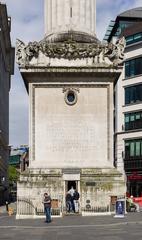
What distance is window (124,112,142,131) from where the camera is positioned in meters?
85.2

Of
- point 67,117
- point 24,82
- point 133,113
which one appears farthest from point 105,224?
point 133,113

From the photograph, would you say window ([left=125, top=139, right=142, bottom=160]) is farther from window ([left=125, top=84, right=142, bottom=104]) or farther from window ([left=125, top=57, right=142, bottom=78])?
→ window ([left=125, top=57, right=142, bottom=78])

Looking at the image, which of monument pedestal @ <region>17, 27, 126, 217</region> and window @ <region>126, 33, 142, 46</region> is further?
window @ <region>126, 33, 142, 46</region>

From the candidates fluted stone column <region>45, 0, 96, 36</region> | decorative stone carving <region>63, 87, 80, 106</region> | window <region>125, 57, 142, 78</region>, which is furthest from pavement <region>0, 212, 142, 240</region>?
window <region>125, 57, 142, 78</region>

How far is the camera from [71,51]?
36.1m

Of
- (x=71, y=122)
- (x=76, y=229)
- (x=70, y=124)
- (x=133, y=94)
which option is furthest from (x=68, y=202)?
(x=133, y=94)

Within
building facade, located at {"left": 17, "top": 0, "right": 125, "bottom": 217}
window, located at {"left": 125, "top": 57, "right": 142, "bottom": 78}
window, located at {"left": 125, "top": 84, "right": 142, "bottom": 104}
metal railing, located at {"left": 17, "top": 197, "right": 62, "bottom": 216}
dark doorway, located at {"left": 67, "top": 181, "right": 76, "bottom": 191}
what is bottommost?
metal railing, located at {"left": 17, "top": 197, "right": 62, "bottom": 216}

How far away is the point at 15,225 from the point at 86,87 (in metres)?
9.81

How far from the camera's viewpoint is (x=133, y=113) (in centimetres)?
8706

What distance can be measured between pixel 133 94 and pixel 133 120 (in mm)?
3685

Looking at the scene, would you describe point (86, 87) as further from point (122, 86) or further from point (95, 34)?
point (122, 86)

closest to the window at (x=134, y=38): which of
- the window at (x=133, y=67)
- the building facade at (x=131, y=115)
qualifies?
the building facade at (x=131, y=115)

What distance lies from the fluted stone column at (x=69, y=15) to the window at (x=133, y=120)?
48316mm

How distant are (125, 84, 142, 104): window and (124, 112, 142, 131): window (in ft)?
5.90
